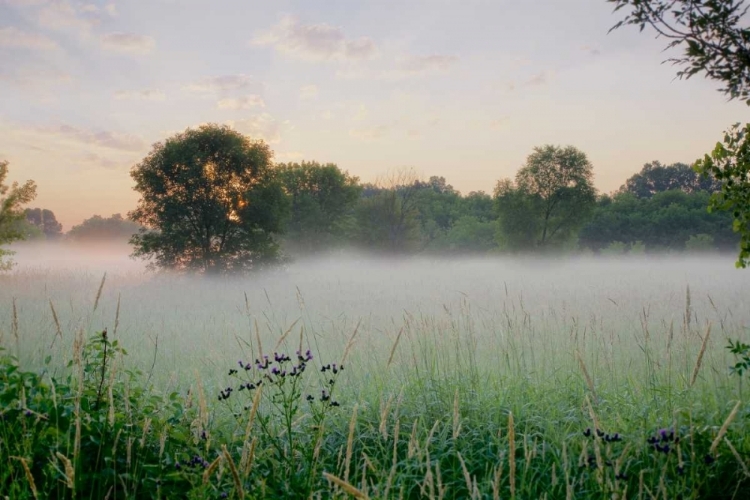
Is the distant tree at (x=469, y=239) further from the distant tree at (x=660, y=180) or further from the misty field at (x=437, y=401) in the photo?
the misty field at (x=437, y=401)

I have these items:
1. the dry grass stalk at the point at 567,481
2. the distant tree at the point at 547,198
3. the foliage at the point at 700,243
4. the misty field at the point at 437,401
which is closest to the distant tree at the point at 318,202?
the distant tree at the point at 547,198

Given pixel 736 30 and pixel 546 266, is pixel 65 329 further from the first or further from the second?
pixel 546 266

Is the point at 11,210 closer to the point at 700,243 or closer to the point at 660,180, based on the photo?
the point at 700,243

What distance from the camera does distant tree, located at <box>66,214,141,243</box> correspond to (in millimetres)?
72125

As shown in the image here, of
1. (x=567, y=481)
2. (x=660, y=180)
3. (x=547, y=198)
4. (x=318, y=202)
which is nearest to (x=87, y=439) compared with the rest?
(x=567, y=481)

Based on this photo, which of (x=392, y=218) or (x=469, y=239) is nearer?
(x=392, y=218)

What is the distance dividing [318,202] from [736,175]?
4204 cm

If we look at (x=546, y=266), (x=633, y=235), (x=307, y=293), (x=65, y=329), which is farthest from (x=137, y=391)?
(x=633, y=235)

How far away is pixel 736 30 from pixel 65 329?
11.8m

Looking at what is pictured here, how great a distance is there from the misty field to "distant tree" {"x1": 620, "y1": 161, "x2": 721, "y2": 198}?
54.5 metres

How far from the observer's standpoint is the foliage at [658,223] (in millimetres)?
49469

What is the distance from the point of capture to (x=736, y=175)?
5641 mm

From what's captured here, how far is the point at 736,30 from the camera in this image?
18.0 feet

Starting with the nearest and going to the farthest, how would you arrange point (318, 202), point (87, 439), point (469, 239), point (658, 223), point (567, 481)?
point (567, 481)
point (87, 439)
point (318, 202)
point (658, 223)
point (469, 239)
